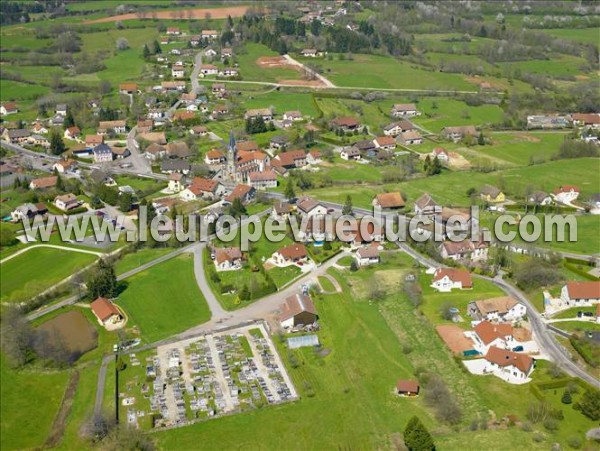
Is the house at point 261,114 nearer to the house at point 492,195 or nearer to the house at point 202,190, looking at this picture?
the house at point 202,190

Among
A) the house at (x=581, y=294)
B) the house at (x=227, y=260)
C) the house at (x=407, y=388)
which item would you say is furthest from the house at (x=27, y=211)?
the house at (x=581, y=294)

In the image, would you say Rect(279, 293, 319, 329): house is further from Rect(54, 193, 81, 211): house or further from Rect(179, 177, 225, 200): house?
Rect(54, 193, 81, 211): house

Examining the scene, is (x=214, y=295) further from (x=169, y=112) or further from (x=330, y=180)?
(x=169, y=112)

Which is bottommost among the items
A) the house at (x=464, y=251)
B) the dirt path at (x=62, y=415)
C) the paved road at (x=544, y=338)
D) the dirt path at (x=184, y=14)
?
the dirt path at (x=62, y=415)

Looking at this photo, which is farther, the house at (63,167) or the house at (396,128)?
the house at (396,128)

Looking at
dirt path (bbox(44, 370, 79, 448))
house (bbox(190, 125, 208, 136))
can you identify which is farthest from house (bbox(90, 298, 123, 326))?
house (bbox(190, 125, 208, 136))

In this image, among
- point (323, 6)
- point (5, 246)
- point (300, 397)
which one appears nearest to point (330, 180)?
point (5, 246)

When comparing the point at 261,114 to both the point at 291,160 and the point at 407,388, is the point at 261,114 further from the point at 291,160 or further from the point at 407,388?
the point at 407,388
